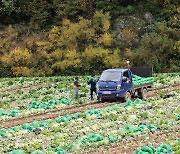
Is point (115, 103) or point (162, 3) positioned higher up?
point (162, 3)

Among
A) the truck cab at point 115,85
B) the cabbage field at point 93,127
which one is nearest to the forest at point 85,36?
the cabbage field at point 93,127

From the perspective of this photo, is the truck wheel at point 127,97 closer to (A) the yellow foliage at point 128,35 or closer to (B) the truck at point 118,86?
(B) the truck at point 118,86

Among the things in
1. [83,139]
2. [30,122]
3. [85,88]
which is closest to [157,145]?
[83,139]

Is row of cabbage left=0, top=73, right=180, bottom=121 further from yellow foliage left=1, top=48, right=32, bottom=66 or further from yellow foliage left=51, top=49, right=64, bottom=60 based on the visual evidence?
yellow foliage left=1, top=48, right=32, bottom=66

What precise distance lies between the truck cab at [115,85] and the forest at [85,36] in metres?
24.9

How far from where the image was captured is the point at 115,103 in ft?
88.2

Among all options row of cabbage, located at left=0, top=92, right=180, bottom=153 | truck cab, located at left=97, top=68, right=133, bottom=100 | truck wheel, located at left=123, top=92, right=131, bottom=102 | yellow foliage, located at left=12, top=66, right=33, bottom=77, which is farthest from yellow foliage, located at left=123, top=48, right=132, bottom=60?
row of cabbage, located at left=0, top=92, right=180, bottom=153

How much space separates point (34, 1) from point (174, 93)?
3538cm

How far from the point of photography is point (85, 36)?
183 feet

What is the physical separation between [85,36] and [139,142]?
132 feet

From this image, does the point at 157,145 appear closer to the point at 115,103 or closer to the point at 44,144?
the point at 44,144

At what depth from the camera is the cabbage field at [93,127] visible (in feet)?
52.5

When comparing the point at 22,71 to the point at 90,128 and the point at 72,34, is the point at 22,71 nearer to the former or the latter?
the point at 72,34

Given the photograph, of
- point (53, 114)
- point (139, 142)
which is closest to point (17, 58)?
point (53, 114)
